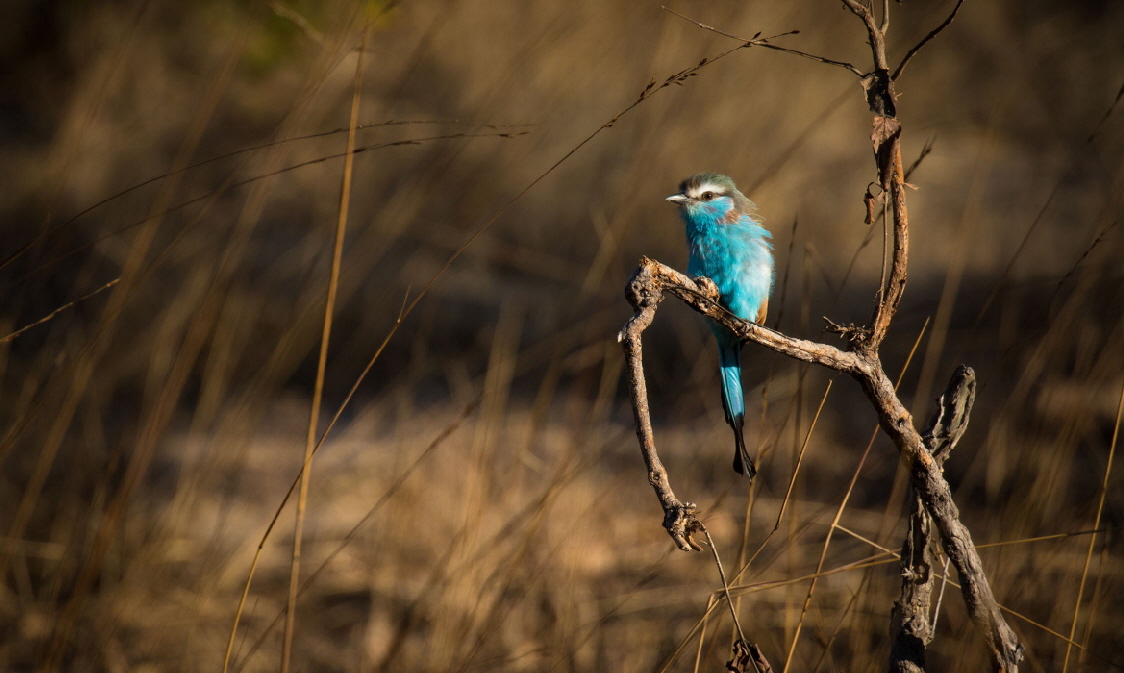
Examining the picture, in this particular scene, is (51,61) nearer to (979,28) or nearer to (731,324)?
(731,324)

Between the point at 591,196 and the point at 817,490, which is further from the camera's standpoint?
the point at 591,196

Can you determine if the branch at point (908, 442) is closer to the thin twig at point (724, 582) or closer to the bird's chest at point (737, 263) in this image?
the thin twig at point (724, 582)

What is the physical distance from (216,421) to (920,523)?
11.7 feet

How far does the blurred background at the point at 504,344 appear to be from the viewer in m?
1.71

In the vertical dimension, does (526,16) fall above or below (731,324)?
above

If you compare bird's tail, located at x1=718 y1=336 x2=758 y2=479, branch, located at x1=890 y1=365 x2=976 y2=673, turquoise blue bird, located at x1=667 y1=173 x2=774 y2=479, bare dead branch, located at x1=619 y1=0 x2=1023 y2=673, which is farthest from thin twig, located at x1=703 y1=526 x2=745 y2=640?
turquoise blue bird, located at x1=667 y1=173 x2=774 y2=479

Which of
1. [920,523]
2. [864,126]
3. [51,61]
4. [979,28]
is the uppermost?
[979,28]

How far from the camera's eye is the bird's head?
191 cm

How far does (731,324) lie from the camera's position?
3.27ft

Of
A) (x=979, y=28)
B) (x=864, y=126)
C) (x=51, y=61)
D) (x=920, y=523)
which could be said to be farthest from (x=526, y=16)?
(x=920, y=523)

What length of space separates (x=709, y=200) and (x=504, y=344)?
1.47 m

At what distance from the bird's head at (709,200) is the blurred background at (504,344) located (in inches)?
4.5

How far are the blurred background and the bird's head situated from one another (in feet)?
0.38

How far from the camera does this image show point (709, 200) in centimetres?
195
